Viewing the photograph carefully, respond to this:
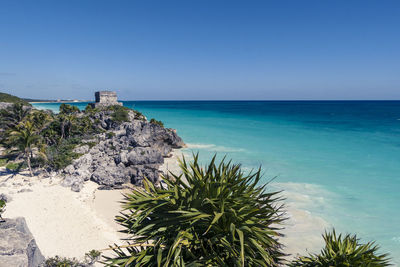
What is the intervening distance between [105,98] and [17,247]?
5505cm

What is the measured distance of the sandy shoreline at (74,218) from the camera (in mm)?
10031

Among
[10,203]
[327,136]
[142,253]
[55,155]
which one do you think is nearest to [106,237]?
[10,203]

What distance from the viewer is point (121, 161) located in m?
19.3

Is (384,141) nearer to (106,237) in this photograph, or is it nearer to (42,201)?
(106,237)

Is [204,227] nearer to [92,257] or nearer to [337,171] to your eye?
[92,257]

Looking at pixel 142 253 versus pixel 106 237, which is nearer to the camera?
pixel 142 253

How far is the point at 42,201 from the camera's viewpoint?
13.3 metres

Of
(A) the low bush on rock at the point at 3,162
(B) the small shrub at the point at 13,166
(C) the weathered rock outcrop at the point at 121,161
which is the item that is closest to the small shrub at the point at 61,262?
(C) the weathered rock outcrop at the point at 121,161

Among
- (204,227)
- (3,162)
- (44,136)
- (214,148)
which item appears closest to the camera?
(204,227)

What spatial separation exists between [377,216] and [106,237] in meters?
16.2

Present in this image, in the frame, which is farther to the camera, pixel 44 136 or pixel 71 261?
pixel 44 136

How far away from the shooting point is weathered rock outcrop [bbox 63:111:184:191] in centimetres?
1673

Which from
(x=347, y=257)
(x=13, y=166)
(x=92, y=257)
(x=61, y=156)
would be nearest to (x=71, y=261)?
(x=92, y=257)

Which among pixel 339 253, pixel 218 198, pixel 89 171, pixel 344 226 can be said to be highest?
pixel 218 198
